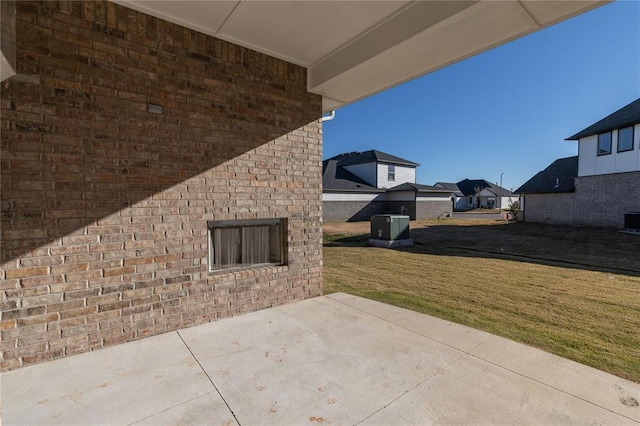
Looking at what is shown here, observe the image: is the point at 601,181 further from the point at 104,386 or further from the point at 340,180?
the point at 104,386

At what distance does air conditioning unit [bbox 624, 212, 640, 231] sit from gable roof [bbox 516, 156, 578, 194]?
12.7ft

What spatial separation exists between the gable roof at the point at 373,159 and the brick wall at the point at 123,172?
2621 cm

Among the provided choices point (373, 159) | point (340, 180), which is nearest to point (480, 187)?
point (373, 159)

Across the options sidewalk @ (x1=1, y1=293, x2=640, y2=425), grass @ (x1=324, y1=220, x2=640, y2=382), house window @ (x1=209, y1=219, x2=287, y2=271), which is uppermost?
house window @ (x1=209, y1=219, x2=287, y2=271)

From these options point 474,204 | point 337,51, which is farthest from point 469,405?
point 474,204

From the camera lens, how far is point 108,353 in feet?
10.2

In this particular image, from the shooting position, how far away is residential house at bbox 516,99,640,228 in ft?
55.0

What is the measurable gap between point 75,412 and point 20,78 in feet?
9.76

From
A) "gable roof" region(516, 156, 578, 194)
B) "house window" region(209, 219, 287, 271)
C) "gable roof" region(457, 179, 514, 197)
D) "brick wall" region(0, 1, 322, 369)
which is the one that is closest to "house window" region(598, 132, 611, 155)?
"gable roof" region(516, 156, 578, 194)

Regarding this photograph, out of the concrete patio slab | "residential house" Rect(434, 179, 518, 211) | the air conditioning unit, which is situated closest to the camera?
the concrete patio slab

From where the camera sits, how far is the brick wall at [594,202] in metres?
16.7

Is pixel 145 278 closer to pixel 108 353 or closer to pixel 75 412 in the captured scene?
pixel 108 353

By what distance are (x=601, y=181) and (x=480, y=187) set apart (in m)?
39.6

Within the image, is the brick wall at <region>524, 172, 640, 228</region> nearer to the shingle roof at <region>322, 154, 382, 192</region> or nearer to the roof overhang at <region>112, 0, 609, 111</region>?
the shingle roof at <region>322, 154, 382, 192</region>
